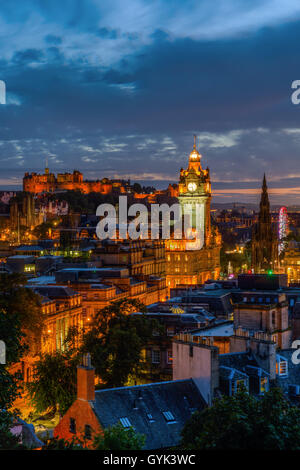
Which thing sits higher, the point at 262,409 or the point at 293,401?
the point at 262,409

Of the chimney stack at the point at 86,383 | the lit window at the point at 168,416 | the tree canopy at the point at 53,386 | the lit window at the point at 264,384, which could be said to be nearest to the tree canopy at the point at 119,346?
the tree canopy at the point at 53,386

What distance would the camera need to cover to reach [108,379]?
49250mm

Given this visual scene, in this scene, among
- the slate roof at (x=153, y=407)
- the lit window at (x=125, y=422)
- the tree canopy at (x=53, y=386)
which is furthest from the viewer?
the tree canopy at (x=53, y=386)

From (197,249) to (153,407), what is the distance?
112951mm

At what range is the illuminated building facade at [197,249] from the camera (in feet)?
462

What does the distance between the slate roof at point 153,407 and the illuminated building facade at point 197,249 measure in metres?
96.7

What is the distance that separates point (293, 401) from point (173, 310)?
83.9ft

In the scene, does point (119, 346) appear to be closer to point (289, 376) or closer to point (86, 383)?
point (289, 376)

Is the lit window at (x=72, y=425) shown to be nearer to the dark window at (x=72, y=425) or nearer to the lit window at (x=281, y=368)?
the dark window at (x=72, y=425)

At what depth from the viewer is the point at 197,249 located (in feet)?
482

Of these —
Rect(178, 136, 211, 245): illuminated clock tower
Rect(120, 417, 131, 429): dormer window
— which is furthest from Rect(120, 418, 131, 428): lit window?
Answer: Rect(178, 136, 211, 245): illuminated clock tower

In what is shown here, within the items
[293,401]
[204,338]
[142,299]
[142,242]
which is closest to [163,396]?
[293,401]

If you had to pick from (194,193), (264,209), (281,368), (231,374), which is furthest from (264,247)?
(231,374)
